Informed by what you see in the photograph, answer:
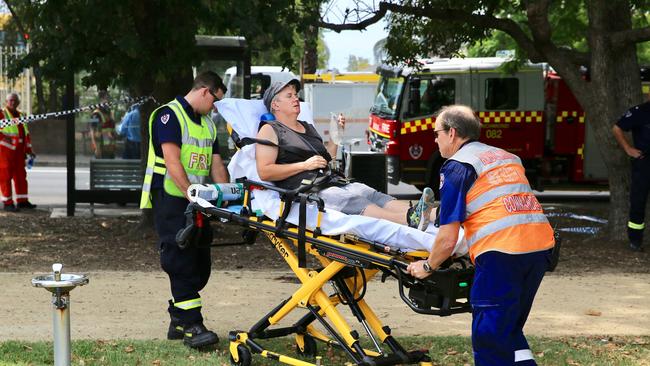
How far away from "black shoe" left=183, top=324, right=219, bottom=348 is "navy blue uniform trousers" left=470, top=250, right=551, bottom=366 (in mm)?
2075

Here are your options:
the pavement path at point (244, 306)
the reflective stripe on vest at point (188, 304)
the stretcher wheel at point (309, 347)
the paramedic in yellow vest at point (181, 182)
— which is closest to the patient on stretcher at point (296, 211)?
the paramedic in yellow vest at point (181, 182)

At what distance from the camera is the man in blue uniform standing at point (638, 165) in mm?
10891

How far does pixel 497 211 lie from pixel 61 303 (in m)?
2.26

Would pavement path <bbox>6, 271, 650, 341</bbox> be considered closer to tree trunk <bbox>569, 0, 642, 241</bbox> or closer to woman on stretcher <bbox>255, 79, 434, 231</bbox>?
woman on stretcher <bbox>255, 79, 434, 231</bbox>

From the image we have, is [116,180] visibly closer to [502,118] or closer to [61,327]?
[502,118]

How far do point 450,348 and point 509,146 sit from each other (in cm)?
1157

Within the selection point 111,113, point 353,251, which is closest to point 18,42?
point 111,113

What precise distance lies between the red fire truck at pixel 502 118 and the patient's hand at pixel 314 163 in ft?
38.0

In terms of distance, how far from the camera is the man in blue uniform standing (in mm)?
10891

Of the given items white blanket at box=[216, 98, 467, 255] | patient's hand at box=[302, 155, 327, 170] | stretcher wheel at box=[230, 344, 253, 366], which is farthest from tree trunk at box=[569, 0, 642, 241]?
stretcher wheel at box=[230, 344, 253, 366]

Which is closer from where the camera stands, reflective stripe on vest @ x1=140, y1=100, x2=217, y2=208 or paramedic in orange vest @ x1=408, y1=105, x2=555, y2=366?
paramedic in orange vest @ x1=408, y1=105, x2=555, y2=366

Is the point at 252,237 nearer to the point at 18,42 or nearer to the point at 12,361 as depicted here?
the point at 12,361

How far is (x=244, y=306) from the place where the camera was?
7.93 meters

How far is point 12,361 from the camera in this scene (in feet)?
20.2
